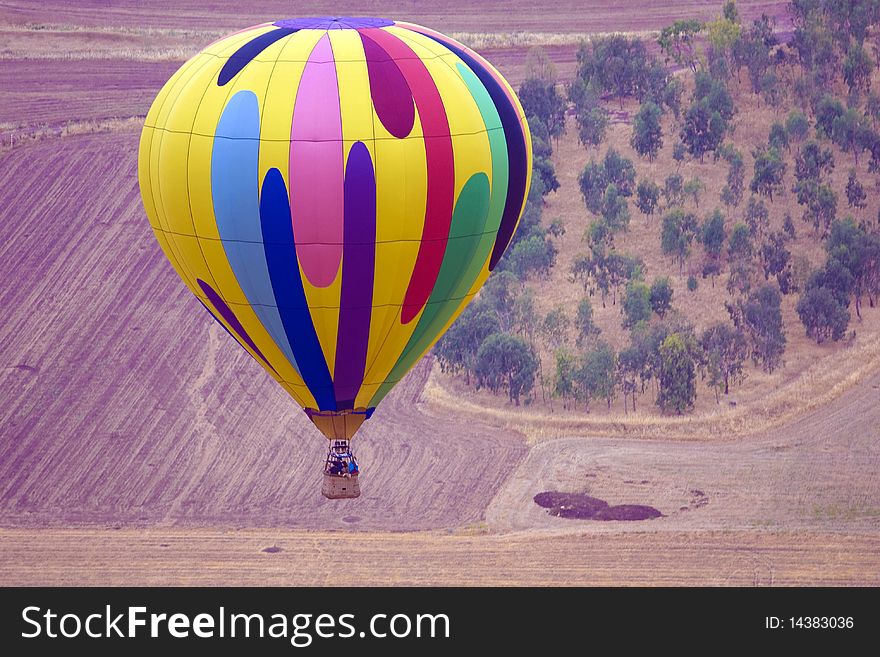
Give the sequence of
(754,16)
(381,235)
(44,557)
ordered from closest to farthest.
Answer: (381,235)
(44,557)
(754,16)

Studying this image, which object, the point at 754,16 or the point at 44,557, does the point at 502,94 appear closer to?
the point at 44,557

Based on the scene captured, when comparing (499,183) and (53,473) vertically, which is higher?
(499,183)

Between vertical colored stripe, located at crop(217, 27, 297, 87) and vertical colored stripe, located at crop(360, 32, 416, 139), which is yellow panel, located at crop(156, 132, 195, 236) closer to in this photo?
vertical colored stripe, located at crop(217, 27, 297, 87)

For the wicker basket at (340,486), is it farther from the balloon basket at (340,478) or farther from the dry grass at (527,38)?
the dry grass at (527,38)

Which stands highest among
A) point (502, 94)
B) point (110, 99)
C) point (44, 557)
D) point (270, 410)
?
point (110, 99)

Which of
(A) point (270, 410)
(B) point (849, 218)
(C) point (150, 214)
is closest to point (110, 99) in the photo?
(A) point (270, 410)

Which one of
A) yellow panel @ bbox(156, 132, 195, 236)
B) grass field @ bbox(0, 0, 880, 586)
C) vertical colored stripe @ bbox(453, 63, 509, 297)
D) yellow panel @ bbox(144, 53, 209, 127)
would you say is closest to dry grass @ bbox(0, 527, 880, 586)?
grass field @ bbox(0, 0, 880, 586)

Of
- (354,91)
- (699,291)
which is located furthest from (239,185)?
(699,291)

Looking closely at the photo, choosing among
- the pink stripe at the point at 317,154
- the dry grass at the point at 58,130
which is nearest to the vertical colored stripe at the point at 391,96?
the pink stripe at the point at 317,154
